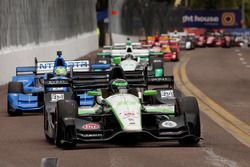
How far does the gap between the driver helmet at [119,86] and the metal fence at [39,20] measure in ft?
54.4

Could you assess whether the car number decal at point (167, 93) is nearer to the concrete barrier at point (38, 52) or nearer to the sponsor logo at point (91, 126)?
the sponsor logo at point (91, 126)

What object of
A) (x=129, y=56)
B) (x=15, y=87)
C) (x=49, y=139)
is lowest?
(x=49, y=139)

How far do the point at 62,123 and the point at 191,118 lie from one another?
5.72 feet

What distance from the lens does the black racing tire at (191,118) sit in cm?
1337

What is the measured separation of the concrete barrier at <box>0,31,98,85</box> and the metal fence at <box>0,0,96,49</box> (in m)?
0.25

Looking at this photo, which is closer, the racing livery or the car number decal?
the racing livery

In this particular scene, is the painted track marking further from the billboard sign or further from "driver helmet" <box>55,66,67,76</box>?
the billboard sign

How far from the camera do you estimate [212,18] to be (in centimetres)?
11125

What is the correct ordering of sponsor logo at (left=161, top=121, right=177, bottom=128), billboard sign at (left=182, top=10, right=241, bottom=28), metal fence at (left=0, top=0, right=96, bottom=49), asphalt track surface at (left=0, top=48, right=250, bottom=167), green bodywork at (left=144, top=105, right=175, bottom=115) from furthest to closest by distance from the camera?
billboard sign at (left=182, top=10, right=241, bottom=28)
metal fence at (left=0, top=0, right=96, bottom=49)
green bodywork at (left=144, top=105, right=175, bottom=115)
sponsor logo at (left=161, top=121, right=177, bottom=128)
asphalt track surface at (left=0, top=48, right=250, bottom=167)

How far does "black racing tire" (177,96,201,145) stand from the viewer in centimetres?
1337

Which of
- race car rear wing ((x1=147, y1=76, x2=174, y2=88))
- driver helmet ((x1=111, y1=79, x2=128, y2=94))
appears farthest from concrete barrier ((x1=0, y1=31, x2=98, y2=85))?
driver helmet ((x1=111, y1=79, x2=128, y2=94))

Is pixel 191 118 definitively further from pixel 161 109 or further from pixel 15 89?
pixel 15 89

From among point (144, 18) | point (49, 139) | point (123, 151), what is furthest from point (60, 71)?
point (144, 18)

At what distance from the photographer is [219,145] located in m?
13.6
